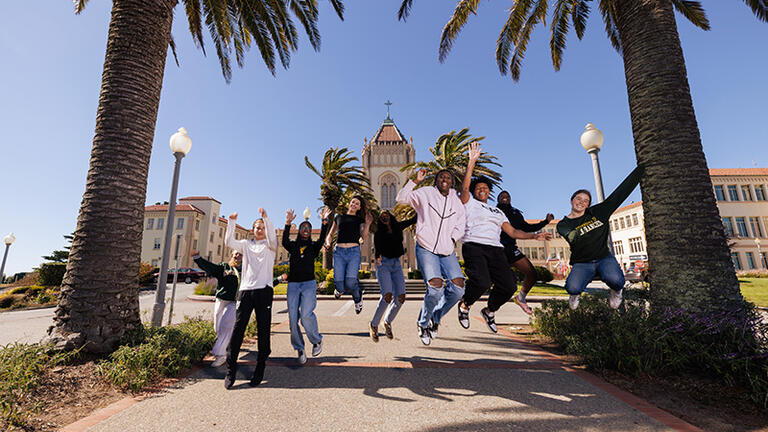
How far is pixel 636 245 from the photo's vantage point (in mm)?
48875

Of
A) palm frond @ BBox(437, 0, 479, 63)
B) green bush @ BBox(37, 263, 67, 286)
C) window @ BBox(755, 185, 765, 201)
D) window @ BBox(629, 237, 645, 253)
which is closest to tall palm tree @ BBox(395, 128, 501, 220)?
palm frond @ BBox(437, 0, 479, 63)

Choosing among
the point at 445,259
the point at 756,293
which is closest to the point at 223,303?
the point at 445,259

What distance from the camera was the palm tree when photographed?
15.4 ft

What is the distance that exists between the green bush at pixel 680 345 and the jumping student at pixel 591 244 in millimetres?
521

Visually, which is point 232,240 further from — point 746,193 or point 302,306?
point 746,193

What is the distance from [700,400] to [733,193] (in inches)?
2427

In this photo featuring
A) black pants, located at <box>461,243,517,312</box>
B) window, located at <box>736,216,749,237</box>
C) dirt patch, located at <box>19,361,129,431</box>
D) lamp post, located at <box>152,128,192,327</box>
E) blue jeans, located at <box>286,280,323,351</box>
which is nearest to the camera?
dirt patch, located at <box>19,361,129,431</box>

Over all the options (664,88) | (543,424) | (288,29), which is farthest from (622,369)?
(288,29)

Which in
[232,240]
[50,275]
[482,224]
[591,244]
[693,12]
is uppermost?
[693,12]

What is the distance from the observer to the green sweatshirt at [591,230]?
438 centimetres

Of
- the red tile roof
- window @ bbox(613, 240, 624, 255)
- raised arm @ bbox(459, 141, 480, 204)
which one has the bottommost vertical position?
raised arm @ bbox(459, 141, 480, 204)

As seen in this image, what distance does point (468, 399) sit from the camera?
3.74 m

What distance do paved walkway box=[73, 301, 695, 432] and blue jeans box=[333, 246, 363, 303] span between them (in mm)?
1138

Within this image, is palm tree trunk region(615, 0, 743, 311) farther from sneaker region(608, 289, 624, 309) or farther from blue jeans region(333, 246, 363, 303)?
blue jeans region(333, 246, 363, 303)
